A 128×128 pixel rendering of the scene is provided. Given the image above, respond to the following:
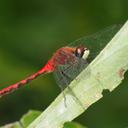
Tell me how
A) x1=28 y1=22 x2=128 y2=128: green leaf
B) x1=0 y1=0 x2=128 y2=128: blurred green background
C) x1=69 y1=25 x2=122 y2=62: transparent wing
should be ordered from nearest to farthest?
x1=28 y1=22 x2=128 y2=128: green leaf < x1=69 y1=25 x2=122 y2=62: transparent wing < x1=0 y1=0 x2=128 y2=128: blurred green background

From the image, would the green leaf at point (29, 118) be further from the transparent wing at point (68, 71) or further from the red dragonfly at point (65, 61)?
the red dragonfly at point (65, 61)

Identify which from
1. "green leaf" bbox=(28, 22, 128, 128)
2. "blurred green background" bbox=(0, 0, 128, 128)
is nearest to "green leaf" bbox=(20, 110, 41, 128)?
"green leaf" bbox=(28, 22, 128, 128)

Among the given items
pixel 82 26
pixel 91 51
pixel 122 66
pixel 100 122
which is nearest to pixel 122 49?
pixel 122 66

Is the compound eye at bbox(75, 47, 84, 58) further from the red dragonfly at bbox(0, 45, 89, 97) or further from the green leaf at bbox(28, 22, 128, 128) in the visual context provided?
the green leaf at bbox(28, 22, 128, 128)

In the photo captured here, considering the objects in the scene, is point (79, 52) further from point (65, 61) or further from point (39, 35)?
point (39, 35)

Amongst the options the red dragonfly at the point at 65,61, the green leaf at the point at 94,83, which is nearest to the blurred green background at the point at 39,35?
the red dragonfly at the point at 65,61

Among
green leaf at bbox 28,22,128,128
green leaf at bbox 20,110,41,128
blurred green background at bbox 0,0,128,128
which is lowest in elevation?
green leaf at bbox 28,22,128,128
